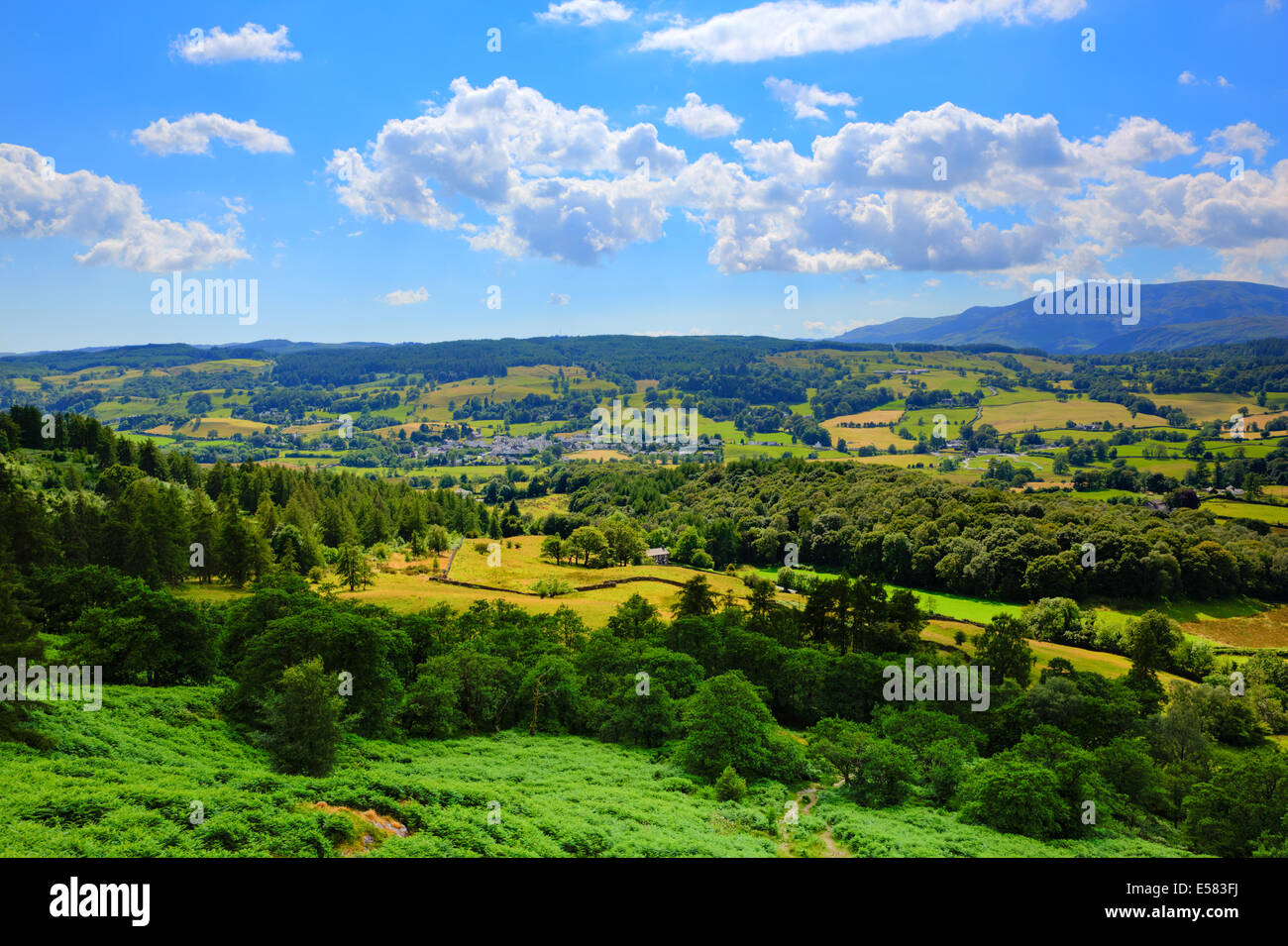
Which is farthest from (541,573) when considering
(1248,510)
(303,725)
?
(1248,510)

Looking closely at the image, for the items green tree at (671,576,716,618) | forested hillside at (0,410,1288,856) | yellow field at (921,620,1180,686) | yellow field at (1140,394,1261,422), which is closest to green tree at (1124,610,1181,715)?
forested hillside at (0,410,1288,856)

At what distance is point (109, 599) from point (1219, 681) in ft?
233

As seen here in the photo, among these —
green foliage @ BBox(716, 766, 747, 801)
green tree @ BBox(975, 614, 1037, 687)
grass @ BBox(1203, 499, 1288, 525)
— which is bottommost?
green tree @ BBox(975, 614, 1037, 687)

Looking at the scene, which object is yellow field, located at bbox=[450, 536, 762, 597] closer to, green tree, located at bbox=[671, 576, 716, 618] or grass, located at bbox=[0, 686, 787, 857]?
green tree, located at bbox=[671, 576, 716, 618]

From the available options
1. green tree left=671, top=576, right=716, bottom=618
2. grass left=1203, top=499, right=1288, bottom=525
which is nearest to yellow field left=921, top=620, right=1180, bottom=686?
green tree left=671, top=576, right=716, bottom=618

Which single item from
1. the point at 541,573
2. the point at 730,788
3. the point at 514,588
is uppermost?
the point at 730,788

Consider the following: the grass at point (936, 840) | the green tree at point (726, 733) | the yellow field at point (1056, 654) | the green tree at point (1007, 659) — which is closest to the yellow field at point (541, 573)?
the yellow field at point (1056, 654)

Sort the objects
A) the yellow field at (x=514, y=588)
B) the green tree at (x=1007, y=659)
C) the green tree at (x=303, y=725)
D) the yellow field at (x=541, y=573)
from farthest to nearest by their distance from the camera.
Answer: the yellow field at (x=541, y=573), the yellow field at (x=514, y=588), the green tree at (x=1007, y=659), the green tree at (x=303, y=725)

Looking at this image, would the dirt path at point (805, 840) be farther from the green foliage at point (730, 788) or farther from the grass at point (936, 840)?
the green foliage at point (730, 788)

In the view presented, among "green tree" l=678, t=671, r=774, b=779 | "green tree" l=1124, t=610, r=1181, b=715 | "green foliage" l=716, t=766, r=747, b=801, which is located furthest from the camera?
"green tree" l=1124, t=610, r=1181, b=715

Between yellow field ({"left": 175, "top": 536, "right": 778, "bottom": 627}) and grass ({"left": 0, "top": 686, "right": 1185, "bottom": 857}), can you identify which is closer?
grass ({"left": 0, "top": 686, "right": 1185, "bottom": 857})

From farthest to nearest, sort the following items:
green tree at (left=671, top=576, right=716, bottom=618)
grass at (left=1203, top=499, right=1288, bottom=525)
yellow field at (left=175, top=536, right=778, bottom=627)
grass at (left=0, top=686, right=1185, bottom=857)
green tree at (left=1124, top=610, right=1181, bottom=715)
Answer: grass at (left=1203, top=499, right=1288, bottom=525) < yellow field at (left=175, top=536, right=778, bottom=627) < green tree at (left=671, top=576, right=716, bottom=618) < green tree at (left=1124, top=610, right=1181, bottom=715) < grass at (left=0, top=686, right=1185, bottom=857)

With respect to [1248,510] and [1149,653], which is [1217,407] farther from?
[1149,653]

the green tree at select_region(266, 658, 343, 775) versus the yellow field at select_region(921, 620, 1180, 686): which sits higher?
the green tree at select_region(266, 658, 343, 775)
